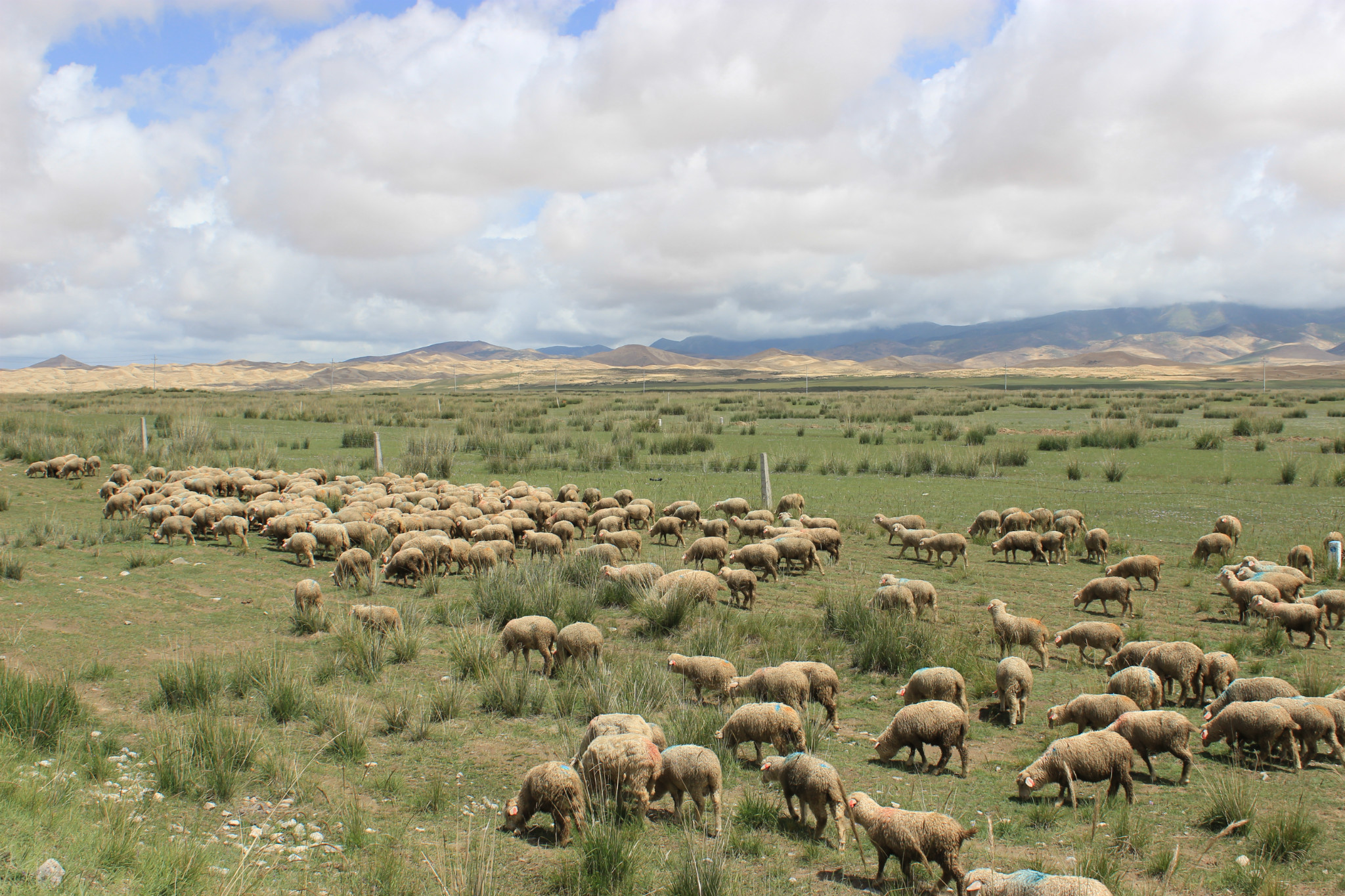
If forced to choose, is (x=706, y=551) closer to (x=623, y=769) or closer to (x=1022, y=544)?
(x=1022, y=544)

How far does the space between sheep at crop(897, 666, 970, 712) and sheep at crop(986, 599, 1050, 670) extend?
2.11 metres

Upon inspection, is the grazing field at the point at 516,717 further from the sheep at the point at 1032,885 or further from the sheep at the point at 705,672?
the sheep at the point at 1032,885

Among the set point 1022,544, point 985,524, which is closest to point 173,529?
point 1022,544

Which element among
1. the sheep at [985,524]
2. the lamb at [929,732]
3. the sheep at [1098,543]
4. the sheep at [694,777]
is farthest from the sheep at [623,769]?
the sheep at [985,524]

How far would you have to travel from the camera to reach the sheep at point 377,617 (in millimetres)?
9891

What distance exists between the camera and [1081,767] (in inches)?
244

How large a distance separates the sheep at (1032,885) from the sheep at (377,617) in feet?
25.1

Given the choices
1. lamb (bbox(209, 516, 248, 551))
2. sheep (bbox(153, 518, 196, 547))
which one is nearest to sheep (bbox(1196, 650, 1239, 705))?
lamb (bbox(209, 516, 248, 551))

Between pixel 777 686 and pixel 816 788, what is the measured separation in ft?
6.62

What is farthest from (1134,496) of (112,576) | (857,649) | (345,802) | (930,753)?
(112,576)

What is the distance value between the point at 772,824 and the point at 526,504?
1338cm

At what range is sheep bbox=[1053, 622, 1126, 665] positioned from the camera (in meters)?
9.38

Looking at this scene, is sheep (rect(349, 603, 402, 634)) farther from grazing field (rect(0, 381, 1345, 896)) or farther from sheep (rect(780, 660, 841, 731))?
sheep (rect(780, 660, 841, 731))

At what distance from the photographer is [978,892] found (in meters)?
4.39
